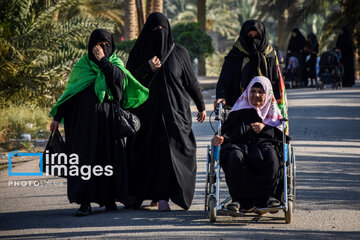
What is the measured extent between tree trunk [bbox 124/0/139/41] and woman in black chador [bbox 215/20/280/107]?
16200mm

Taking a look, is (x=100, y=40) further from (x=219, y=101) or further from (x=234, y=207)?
(x=234, y=207)

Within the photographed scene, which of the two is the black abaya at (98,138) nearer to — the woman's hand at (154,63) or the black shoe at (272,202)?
the woman's hand at (154,63)

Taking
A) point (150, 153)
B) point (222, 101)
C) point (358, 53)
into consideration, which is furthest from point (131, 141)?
point (358, 53)

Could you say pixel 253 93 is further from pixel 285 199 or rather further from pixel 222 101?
pixel 285 199

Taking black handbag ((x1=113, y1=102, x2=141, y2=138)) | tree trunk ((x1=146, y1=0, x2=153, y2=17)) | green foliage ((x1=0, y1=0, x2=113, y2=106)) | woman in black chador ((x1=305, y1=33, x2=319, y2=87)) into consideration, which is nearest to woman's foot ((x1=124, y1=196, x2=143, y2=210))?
black handbag ((x1=113, y1=102, x2=141, y2=138))

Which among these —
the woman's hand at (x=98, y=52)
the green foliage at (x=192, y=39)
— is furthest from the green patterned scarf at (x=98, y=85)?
the green foliage at (x=192, y=39)

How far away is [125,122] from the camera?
669 cm

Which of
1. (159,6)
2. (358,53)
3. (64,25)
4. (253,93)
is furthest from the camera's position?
(358,53)

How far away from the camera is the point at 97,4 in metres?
35.0

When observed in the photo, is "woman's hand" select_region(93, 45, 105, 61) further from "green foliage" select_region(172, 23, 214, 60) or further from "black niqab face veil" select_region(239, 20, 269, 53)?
"green foliage" select_region(172, 23, 214, 60)

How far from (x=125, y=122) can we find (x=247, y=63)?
1.39 metres

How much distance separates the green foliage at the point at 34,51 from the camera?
599 inches

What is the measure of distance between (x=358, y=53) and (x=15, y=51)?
19438 mm

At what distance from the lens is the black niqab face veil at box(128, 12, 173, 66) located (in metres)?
7.00
